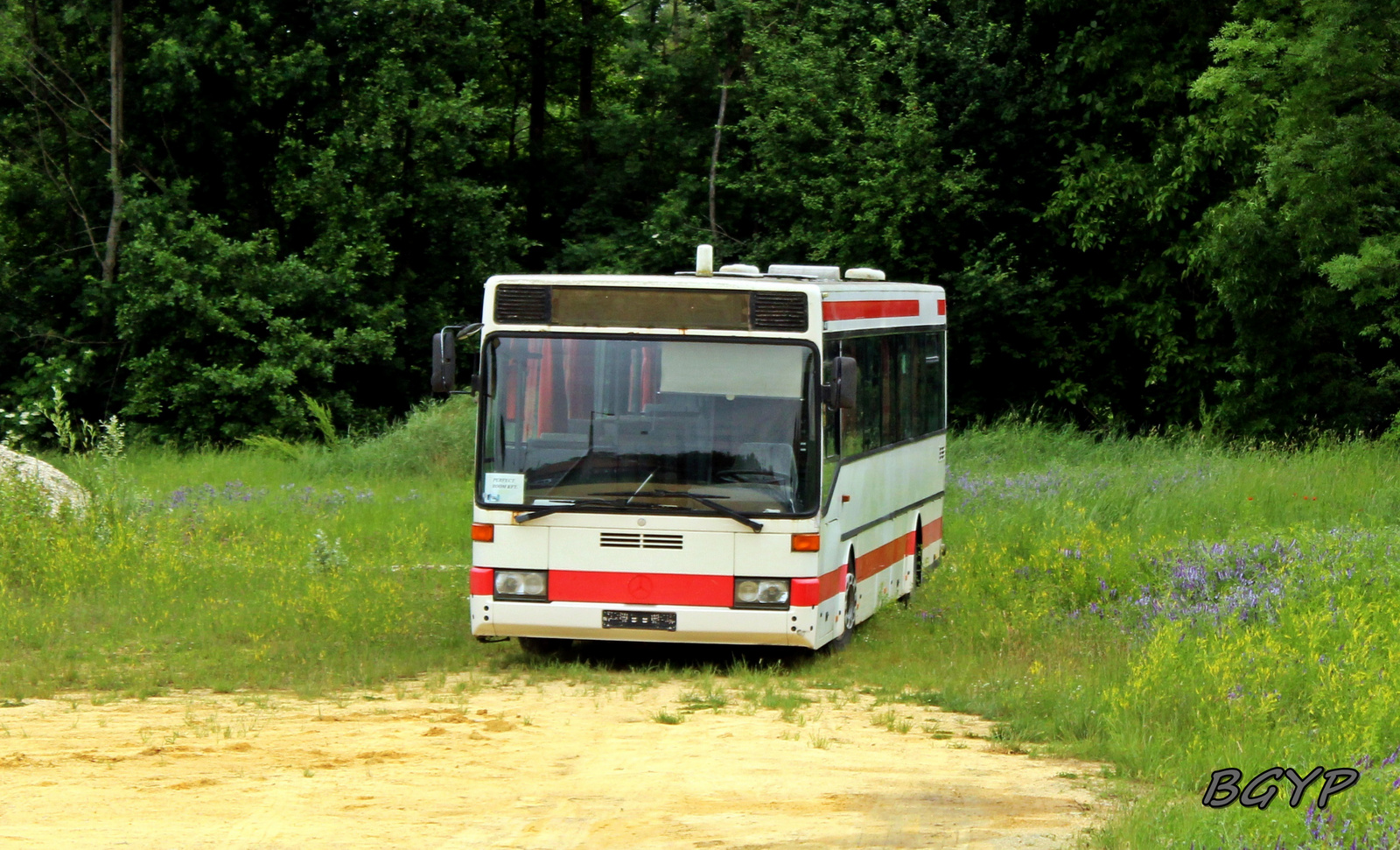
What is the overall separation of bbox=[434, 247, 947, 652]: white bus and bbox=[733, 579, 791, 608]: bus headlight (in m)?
0.01

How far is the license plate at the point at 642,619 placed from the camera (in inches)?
462

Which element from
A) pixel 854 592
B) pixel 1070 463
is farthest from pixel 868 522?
pixel 1070 463

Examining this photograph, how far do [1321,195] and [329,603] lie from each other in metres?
18.4

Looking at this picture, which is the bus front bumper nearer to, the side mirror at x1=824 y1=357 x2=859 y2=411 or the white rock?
the side mirror at x1=824 y1=357 x2=859 y2=411

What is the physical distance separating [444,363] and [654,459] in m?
1.63

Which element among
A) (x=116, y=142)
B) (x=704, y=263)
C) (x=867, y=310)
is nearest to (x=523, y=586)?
(x=704, y=263)

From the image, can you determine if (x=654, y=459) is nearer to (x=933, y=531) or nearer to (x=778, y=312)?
(x=778, y=312)

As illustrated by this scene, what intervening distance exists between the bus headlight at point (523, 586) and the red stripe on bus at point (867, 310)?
2.80m

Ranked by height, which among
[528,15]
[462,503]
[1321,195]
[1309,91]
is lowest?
[462,503]

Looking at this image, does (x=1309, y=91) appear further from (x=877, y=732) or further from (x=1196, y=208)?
(x=877, y=732)

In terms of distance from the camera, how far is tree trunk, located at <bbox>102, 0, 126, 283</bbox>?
1362 inches

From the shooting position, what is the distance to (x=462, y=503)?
22.7m

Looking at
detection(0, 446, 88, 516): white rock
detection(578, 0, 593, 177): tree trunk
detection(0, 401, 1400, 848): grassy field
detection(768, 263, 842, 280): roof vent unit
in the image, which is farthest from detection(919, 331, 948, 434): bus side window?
detection(578, 0, 593, 177): tree trunk

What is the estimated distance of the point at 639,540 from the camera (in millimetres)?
11719
